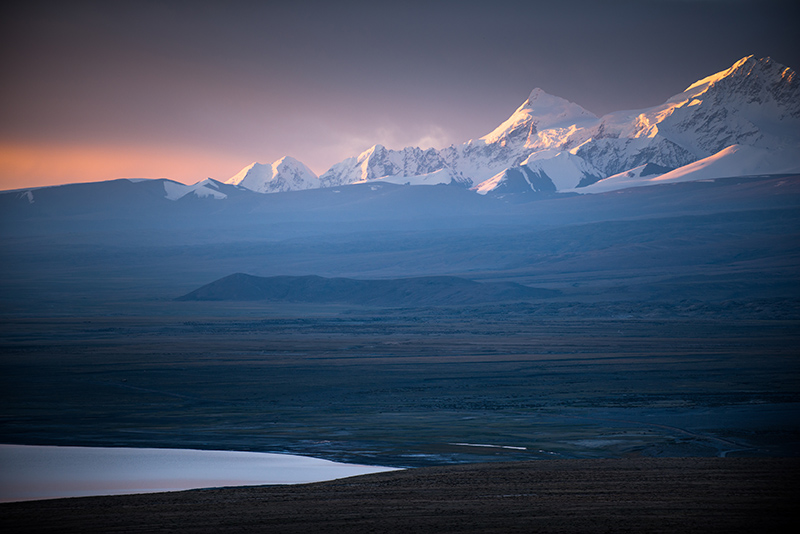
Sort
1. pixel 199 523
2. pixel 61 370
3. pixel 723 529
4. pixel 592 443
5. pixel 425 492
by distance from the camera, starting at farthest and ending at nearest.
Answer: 1. pixel 61 370
2. pixel 592 443
3. pixel 425 492
4. pixel 199 523
5. pixel 723 529

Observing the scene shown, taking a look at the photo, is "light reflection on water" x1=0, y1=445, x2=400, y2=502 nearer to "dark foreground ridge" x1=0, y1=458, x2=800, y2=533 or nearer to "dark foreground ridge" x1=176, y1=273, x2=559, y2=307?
"dark foreground ridge" x1=0, y1=458, x2=800, y2=533

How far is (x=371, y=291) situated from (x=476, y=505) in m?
112

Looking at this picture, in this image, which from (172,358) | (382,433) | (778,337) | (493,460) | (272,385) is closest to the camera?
(493,460)

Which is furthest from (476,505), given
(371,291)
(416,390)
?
(371,291)

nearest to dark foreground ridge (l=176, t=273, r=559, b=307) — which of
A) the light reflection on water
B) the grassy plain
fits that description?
the grassy plain

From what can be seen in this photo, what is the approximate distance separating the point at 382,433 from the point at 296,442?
4037 mm

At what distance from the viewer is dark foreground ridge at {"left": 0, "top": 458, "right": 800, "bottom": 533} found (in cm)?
1930

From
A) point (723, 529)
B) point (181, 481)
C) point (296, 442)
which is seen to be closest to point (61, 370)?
point (296, 442)

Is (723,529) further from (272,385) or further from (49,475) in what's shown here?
(272,385)

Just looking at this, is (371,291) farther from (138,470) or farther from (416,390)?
(138,470)

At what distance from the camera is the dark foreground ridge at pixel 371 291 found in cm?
12225

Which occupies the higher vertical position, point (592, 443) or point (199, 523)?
point (199, 523)

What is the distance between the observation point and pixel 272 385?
176 ft

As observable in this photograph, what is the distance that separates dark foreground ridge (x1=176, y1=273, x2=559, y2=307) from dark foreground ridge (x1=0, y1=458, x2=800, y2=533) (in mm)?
93595
